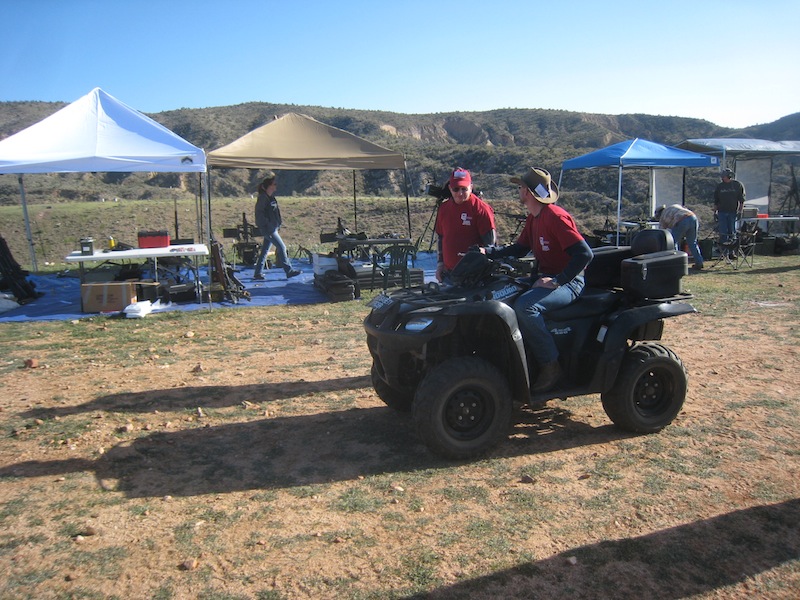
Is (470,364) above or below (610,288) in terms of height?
below

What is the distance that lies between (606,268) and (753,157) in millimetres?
18490

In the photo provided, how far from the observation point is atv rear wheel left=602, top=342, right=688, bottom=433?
4637 mm

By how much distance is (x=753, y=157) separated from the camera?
20203 millimetres

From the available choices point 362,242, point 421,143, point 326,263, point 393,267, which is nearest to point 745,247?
point 393,267

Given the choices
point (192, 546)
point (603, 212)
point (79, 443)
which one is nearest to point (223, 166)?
point (79, 443)

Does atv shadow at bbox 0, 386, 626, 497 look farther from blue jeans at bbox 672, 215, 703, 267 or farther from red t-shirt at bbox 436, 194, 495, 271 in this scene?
blue jeans at bbox 672, 215, 703, 267

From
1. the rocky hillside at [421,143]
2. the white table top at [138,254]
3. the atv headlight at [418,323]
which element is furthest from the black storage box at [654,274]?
the rocky hillside at [421,143]

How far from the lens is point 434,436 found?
4172mm

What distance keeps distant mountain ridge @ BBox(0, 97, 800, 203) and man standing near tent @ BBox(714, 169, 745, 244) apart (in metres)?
18.7

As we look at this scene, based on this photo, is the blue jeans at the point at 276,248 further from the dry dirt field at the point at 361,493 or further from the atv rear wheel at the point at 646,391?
the atv rear wheel at the point at 646,391

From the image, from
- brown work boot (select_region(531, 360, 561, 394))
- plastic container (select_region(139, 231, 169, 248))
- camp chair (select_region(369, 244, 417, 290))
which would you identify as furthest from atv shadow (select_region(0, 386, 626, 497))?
plastic container (select_region(139, 231, 169, 248))

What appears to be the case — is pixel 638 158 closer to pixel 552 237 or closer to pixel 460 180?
pixel 460 180

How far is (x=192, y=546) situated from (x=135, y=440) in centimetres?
177

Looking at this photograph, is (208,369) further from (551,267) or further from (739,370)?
(739,370)
